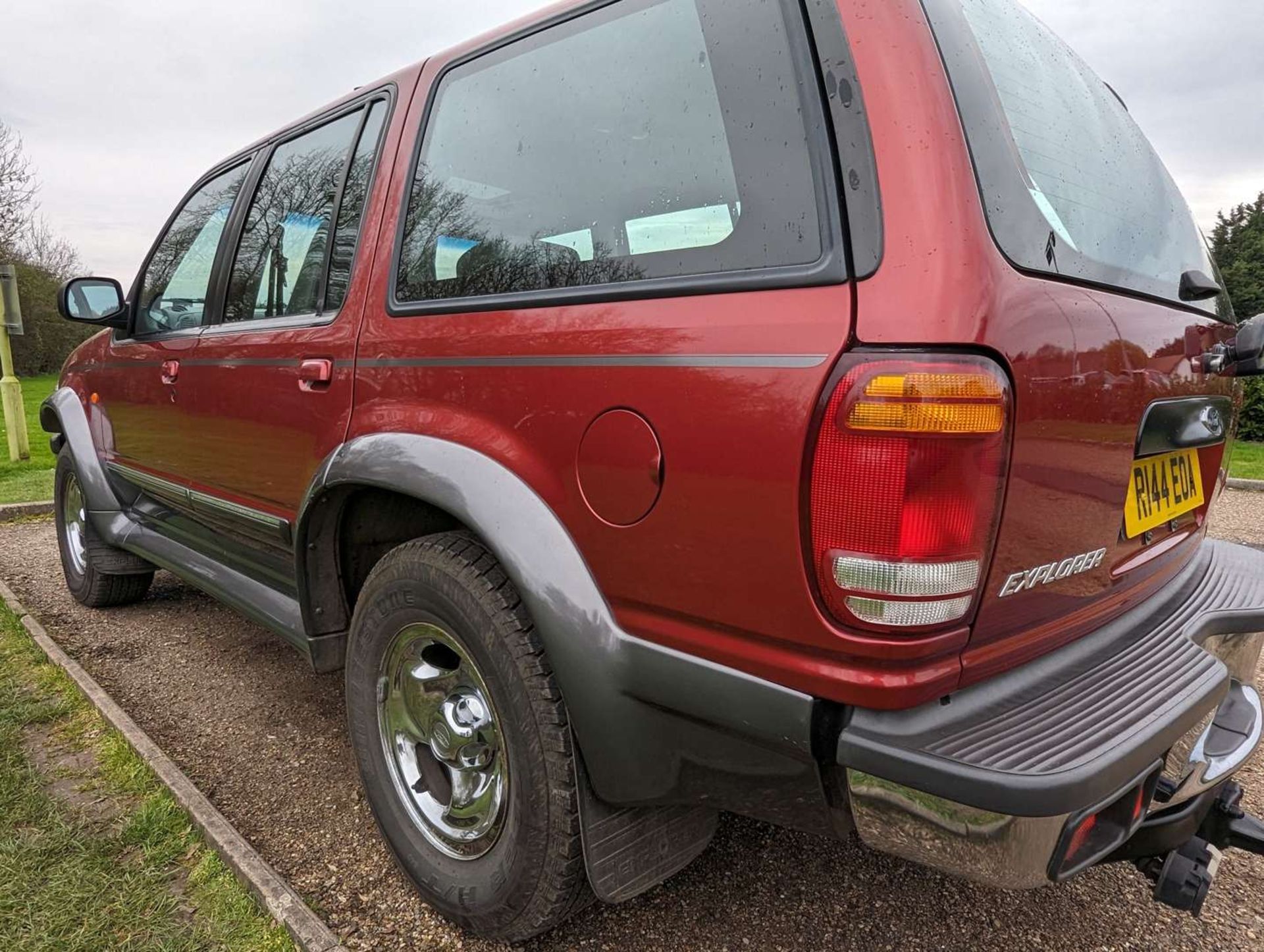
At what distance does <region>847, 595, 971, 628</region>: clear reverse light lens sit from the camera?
1.15 m

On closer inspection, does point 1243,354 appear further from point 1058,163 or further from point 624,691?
point 624,691

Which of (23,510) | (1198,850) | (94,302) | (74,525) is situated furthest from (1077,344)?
(23,510)

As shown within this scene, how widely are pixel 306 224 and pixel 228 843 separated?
5.65ft

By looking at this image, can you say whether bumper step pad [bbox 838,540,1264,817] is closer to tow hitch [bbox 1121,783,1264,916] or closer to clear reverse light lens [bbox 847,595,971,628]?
clear reverse light lens [bbox 847,595,971,628]

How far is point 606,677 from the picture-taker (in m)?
1.42

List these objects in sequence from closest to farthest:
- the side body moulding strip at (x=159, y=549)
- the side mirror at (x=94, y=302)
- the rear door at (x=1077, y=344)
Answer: the rear door at (x=1077, y=344) → the side body moulding strip at (x=159, y=549) → the side mirror at (x=94, y=302)

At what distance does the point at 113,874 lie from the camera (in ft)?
6.51

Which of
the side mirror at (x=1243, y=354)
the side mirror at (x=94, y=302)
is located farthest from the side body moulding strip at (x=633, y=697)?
the side mirror at (x=94, y=302)

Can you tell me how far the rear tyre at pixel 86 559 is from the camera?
3.85 meters

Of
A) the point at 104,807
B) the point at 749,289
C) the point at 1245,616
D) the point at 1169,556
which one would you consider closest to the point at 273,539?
the point at 104,807

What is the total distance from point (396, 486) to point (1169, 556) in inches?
68.5

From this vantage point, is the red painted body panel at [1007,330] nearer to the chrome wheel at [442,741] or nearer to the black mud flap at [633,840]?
the black mud flap at [633,840]

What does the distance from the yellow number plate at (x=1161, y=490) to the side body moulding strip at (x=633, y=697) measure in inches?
33.2

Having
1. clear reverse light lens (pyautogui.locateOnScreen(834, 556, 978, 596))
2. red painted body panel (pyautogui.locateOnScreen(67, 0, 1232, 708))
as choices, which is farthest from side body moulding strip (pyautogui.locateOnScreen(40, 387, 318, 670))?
clear reverse light lens (pyautogui.locateOnScreen(834, 556, 978, 596))
